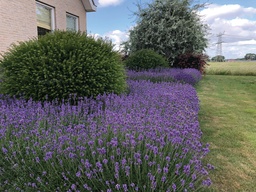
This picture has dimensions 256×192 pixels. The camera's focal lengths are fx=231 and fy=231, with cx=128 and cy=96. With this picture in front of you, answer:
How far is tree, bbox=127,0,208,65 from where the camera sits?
40.2 feet

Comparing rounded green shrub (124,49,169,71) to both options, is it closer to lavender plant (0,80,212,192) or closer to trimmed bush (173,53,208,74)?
trimmed bush (173,53,208,74)

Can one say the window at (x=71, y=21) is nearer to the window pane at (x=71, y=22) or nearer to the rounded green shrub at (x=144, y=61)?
the window pane at (x=71, y=22)

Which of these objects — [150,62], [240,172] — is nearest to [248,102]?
[150,62]

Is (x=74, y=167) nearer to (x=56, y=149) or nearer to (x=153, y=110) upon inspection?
(x=56, y=149)

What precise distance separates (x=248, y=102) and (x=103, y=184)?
6.95 metres

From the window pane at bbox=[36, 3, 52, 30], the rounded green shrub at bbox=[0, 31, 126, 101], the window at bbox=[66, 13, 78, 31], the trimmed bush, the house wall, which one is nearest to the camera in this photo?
the rounded green shrub at bbox=[0, 31, 126, 101]

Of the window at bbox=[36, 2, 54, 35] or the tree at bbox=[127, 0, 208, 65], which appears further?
the tree at bbox=[127, 0, 208, 65]

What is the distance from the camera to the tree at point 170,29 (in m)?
12.3

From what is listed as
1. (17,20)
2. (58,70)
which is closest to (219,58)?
(17,20)

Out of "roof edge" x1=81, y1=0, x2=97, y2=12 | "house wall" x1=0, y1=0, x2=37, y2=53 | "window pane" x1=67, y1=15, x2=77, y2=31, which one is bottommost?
"house wall" x1=0, y1=0, x2=37, y2=53

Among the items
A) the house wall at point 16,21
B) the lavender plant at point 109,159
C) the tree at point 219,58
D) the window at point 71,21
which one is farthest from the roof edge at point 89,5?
the tree at point 219,58

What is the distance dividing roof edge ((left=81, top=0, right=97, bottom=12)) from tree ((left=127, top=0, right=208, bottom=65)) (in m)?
2.46

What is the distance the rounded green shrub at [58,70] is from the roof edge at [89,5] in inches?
338

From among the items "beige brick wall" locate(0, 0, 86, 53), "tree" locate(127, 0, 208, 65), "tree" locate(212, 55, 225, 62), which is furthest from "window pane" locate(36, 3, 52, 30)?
"tree" locate(212, 55, 225, 62)
